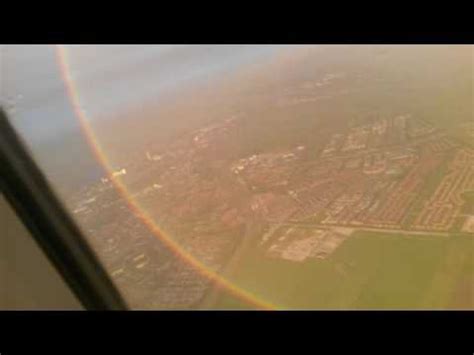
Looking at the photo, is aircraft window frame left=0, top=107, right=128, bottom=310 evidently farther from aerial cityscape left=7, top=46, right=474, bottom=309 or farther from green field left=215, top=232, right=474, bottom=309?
green field left=215, top=232, right=474, bottom=309

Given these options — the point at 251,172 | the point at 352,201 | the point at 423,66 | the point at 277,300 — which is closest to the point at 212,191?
the point at 251,172

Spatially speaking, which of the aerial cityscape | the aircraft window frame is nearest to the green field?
the aerial cityscape

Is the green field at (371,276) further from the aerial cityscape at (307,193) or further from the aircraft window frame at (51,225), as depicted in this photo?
the aircraft window frame at (51,225)

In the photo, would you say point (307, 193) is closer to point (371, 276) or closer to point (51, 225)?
point (371, 276)

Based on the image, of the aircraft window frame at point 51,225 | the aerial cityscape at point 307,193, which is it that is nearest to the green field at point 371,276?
the aerial cityscape at point 307,193

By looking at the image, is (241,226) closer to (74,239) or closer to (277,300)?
(277,300)

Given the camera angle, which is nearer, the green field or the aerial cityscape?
the green field

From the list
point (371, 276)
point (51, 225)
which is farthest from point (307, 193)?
point (51, 225)
